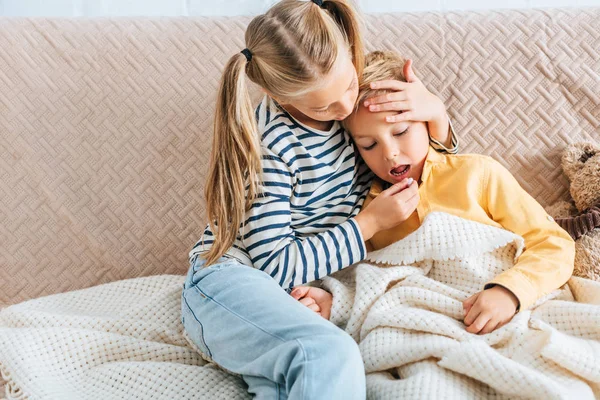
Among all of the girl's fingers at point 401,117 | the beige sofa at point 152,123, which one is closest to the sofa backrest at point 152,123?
the beige sofa at point 152,123

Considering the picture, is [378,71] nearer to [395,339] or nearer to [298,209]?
[298,209]

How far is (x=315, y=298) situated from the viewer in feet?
3.92

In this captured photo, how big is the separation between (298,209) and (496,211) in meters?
0.37

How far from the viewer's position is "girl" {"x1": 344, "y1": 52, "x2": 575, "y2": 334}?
1.14 metres

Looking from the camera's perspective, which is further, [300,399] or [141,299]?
[141,299]

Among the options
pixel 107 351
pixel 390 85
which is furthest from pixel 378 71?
pixel 107 351

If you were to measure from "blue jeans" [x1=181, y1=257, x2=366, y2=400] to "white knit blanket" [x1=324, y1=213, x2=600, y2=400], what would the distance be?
0.09 m

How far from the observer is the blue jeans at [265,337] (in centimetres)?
94

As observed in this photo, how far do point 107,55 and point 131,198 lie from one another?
326mm

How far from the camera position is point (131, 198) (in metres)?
1.42

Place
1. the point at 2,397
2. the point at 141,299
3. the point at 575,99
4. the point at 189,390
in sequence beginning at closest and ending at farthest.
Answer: the point at 189,390, the point at 2,397, the point at 141,299, the point at 575,99

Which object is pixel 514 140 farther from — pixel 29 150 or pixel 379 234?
pixel 29 150

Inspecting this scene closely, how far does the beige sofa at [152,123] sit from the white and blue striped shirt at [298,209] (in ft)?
0.79

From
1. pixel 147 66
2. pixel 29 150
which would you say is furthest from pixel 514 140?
pixel 29 150
